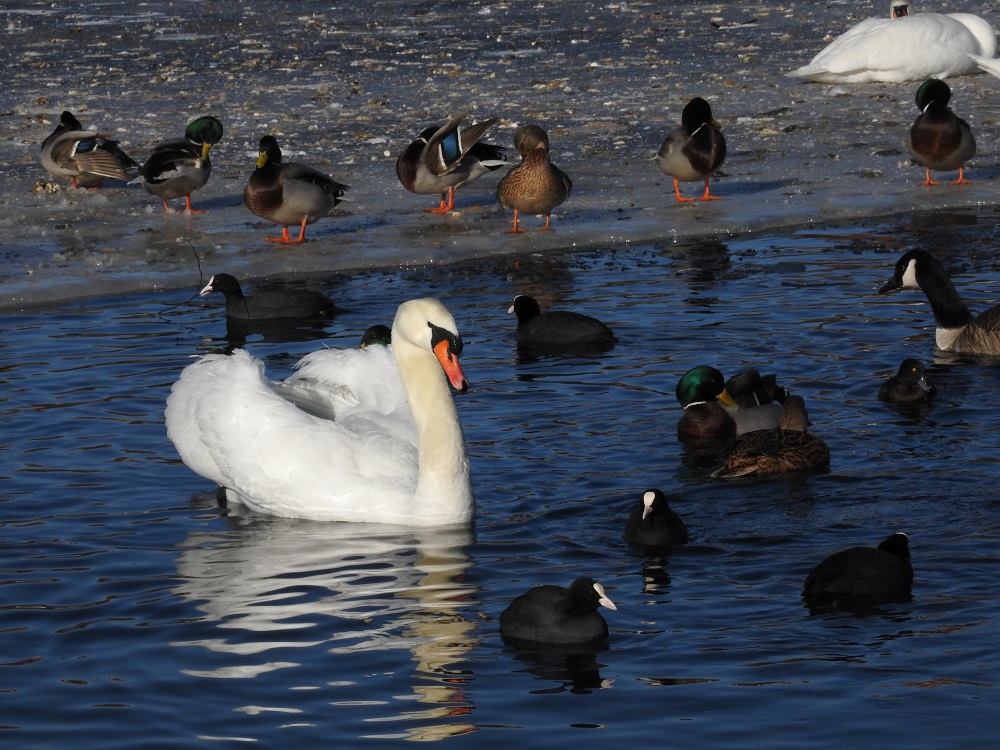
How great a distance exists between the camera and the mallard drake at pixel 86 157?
58.9 feet

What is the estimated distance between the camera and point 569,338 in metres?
12.7

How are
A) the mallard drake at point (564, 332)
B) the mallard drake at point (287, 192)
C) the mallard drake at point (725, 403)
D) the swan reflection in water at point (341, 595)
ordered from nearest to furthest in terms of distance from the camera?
1. the swan reflection in water at point (341, 595)
2. the mallard drake at point (725, 403)
3. the mallard drake at point (564, 332)
4. the mallard drake at point (287, 192)

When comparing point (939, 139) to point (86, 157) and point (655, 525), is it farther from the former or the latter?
point (655, 525)

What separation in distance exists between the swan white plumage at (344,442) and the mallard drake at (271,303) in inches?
156

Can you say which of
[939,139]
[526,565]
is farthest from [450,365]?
[939,139]

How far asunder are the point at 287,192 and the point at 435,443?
288 inches

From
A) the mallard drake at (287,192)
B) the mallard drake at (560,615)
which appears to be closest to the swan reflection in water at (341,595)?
the mallard drake at (560,615)

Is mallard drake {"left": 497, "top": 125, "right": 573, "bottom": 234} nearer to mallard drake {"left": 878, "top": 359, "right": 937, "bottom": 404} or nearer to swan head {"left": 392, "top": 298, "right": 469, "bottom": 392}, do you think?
mallard drake {"left": 878, "top": 359, "right": 937, "bottom": 404}

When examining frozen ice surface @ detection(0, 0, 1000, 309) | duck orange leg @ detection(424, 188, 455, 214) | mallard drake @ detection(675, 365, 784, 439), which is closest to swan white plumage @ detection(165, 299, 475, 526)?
mallard drake @ detection(675, 365, 784, 439)

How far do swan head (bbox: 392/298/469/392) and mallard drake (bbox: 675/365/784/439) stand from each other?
6.90ft

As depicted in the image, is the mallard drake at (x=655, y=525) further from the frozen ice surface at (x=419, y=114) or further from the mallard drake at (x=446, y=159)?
the mallard drake at (x=446, y=159)

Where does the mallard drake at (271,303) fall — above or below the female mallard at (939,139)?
below

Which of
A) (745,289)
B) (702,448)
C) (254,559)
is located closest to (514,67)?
(745,289)

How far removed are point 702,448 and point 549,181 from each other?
5.91 m
